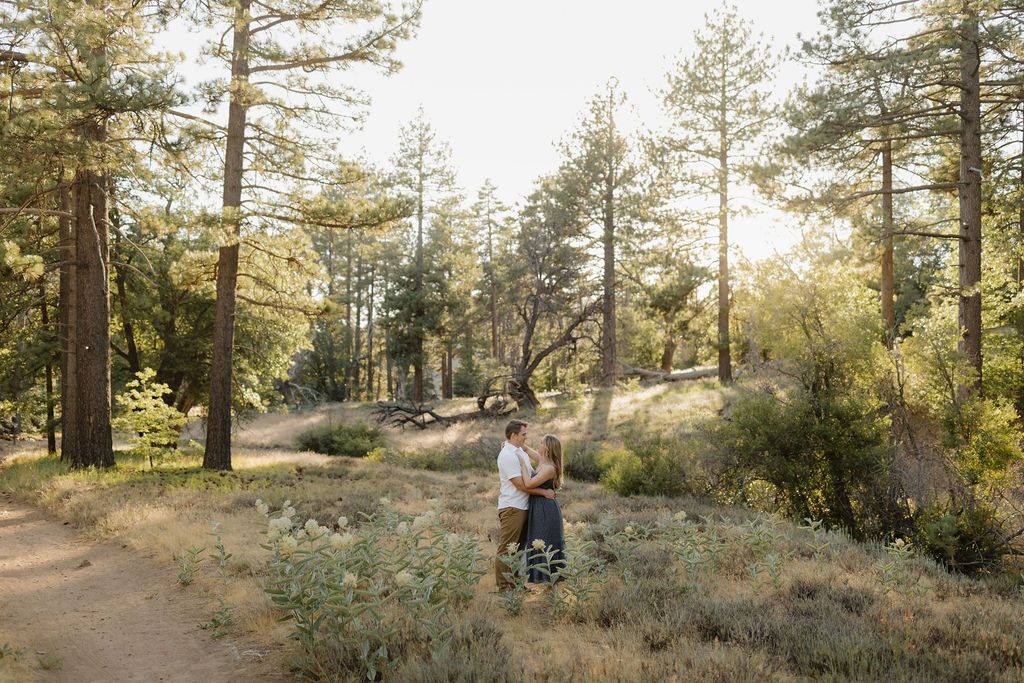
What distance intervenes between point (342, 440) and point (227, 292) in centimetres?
917

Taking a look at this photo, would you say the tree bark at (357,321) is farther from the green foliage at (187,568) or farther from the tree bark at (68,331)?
the green foliage at (187,568)

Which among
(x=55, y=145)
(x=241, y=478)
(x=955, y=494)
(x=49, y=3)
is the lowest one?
(x=241, y=478)

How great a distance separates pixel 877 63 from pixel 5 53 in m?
17.5

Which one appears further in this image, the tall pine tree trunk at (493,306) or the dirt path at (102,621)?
the tall pine tree trunk at (493,306)

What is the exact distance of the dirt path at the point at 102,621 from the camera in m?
4.42

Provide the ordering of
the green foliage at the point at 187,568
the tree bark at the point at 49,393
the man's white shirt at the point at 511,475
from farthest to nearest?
the tree bark at the point at 49,393 < the green foliage at the point at 187,568 < the man's white shirt at the point at 511,475

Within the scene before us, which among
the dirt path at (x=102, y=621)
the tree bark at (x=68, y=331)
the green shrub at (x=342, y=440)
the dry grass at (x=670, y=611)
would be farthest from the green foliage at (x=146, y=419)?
the green shrub at (x=342, y=440)

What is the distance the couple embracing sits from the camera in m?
5.78

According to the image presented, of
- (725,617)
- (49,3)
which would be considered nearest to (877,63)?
(725,617)

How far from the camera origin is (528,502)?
5.93 m

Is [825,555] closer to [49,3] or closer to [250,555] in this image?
[250,555]

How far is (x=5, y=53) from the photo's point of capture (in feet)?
38.8

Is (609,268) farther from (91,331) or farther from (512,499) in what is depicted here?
(512,499)

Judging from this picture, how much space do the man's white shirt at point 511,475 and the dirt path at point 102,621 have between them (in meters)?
2.45
